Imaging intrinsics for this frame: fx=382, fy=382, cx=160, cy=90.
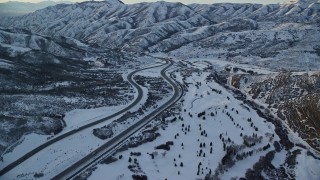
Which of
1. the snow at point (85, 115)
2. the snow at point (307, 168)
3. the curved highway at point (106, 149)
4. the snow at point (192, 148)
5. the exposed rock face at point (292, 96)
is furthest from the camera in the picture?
the exposed rock face at point (292, 96)

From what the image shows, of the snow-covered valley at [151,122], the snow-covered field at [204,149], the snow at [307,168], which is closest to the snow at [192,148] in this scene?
the snow-covered field at [204,149]

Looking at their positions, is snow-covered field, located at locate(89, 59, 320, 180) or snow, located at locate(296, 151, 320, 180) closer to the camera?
snow-covered field, located at locate(89, 59, 320, 180)

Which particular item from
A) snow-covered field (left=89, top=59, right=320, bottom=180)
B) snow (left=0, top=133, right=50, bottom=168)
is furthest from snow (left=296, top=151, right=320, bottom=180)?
snow (left=0, top=133, right=50, bottom=168)

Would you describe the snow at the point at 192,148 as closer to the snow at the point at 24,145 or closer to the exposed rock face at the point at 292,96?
the exposed rock face at the point at 292,96

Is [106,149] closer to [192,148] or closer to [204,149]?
[192,148]

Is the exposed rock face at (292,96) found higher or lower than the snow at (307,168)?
higher

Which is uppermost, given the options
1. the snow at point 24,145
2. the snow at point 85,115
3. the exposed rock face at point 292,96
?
the exposed rock face at point 292,96

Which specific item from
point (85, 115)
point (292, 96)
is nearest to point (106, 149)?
point (85, 115)

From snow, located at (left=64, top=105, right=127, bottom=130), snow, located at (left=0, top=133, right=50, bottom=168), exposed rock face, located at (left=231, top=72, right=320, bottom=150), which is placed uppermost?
exposed rock face, located at (left=231, top=72, right=320, bottom=150)

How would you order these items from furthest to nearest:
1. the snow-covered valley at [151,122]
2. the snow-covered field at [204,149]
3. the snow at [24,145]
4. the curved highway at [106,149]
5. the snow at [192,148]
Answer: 1. the snow-covered valley at [151,122]
2. the snow at [24,145]
3. the snow-covered field at [204,149]
4. the snow at [192,148]
5. the curved highway at [106,149]

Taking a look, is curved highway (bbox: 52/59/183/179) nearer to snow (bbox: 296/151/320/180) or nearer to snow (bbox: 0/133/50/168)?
snow (bbox: 0/133/50/168)

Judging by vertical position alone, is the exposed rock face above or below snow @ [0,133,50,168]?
above
